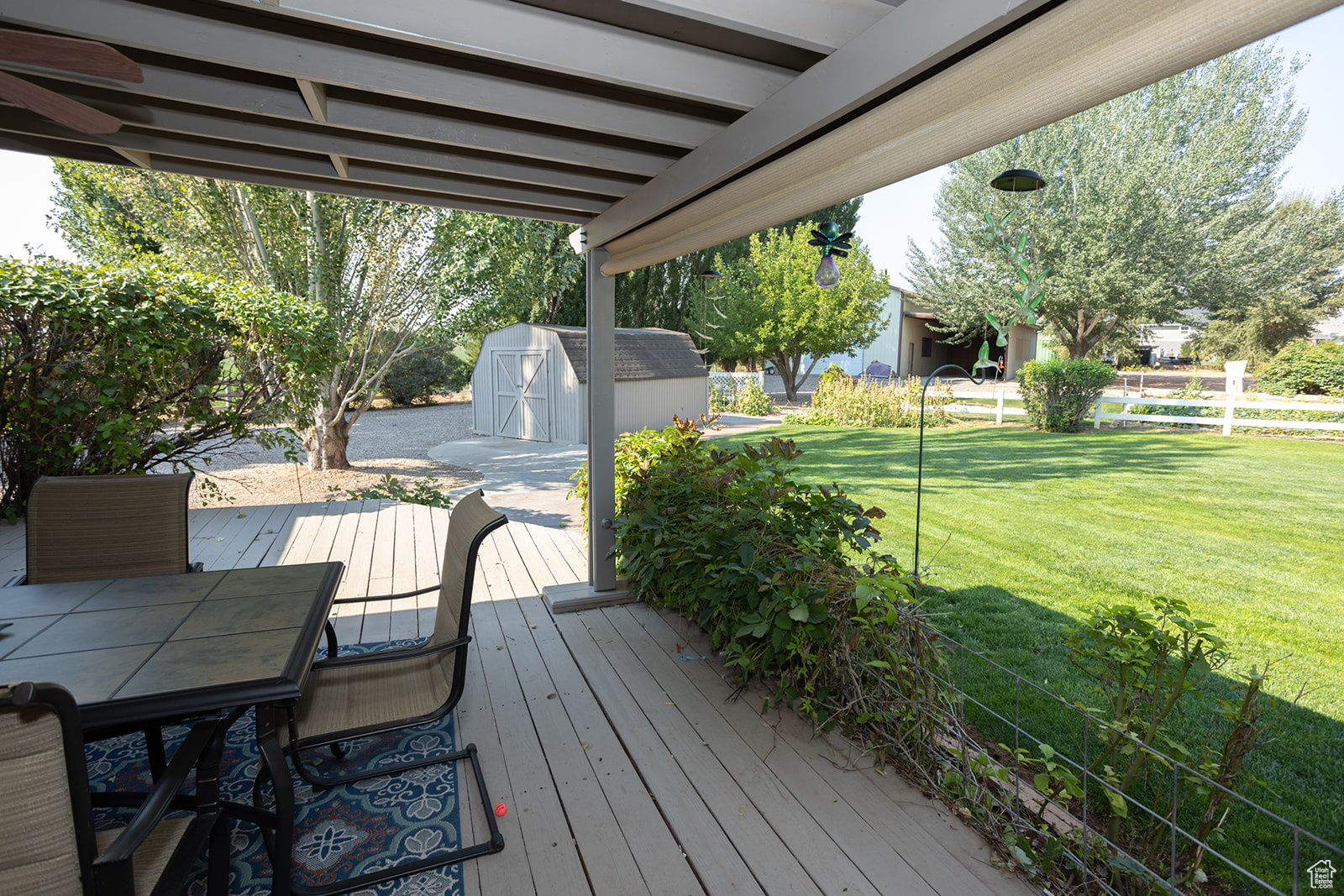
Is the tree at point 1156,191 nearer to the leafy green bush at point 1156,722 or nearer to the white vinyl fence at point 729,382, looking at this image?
the white vinyl fence at point 729,382

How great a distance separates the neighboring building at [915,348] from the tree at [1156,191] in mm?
6446

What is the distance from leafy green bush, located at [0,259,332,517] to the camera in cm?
464

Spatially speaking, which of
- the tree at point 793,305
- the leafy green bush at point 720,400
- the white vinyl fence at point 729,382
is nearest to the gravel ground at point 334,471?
the leafy green bush at point 720,400

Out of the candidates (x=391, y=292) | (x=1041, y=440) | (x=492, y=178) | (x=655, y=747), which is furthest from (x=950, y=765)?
(x=1041, y=440)

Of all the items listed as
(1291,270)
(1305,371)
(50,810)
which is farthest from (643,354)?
(1291,270)

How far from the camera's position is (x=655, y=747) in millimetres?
2398

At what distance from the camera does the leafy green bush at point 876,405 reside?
12062 millimetres

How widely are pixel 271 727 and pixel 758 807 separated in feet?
4.57

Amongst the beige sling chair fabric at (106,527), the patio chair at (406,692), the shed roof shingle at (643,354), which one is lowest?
the patio chair at (406,692)

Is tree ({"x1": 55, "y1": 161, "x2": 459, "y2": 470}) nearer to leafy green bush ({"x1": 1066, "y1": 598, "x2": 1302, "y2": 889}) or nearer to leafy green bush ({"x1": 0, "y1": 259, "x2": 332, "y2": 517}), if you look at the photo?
leafy green bush ({"x1": 0, "y1": 259, "x2": 332, "y2": 517})

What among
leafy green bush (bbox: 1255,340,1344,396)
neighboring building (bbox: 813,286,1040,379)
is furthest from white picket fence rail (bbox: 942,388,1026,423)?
neighboring building (bbox: 813,286,1040,379)

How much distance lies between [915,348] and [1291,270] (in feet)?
39.2

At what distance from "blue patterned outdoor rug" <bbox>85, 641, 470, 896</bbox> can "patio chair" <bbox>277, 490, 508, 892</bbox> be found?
5 cm

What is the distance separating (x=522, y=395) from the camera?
45.7 ft
